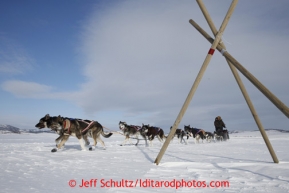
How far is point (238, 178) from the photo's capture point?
3.61 meters

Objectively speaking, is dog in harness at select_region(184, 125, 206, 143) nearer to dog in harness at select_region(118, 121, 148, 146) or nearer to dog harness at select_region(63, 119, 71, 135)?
dog in harness at select_region(118, 121, 148, 146)

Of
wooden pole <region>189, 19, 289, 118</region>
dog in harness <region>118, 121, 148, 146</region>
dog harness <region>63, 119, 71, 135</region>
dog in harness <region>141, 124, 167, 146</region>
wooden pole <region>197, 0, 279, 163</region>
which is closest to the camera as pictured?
wooden pole <region>189, 19, 289, 118</region>

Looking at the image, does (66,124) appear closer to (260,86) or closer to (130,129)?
(130,129)

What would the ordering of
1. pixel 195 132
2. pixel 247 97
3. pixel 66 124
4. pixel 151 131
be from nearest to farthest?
pixel 247 97 → pixel 66 124 → pixel 151 131 → pixel 195 132

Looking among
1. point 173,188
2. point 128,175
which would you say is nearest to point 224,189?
point 173,188

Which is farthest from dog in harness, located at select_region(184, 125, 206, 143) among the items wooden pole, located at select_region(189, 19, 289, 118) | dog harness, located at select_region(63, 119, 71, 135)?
wooden pole, located at select_region(189, 19, 289, 118)

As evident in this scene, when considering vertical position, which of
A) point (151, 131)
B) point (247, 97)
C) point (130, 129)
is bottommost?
point (151, 131)

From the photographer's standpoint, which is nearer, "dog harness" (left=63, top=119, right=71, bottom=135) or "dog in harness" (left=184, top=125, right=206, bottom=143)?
"dog harness" (left=63, top=119, right=71, bottom=135)

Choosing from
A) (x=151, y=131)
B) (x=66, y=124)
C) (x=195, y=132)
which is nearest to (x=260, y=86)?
(x=66, y=124)

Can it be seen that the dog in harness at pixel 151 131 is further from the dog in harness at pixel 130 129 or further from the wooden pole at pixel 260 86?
the wooden pole at pixel 260 86

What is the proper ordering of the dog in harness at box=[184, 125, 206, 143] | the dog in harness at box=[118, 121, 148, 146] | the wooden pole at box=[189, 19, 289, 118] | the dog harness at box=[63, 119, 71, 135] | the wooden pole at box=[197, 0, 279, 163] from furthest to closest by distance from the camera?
1. the dog in harness at box=[184, 125, 206, 143]
2. the dog in harness at box=[118, 121, 148, 146]
3. the dog harness at box=[63, 119, 71, 135]
4. the wooden pole at box=[197, 0, 279, 163]
5. the wooden pole at box=[189, 19, 289, 118]

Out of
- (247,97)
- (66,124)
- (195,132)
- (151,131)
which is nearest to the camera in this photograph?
(247,97)

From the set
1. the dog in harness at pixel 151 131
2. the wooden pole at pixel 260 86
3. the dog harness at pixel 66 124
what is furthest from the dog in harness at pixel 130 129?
the wooden pole at pixel 260 86

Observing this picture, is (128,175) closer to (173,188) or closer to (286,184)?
(173,188)
